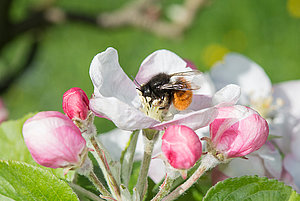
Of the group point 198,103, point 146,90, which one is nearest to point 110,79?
point 146,90

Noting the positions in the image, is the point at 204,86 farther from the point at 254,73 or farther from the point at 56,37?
the point at 56,37

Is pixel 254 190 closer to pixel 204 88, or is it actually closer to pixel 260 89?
pixel 204 88

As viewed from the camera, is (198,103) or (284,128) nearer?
(198,103)

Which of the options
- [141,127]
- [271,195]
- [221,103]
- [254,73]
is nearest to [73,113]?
[141,127]

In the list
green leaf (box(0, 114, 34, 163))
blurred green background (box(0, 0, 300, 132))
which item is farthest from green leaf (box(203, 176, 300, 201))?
blurred green background (box(0, 0, 300, 132))

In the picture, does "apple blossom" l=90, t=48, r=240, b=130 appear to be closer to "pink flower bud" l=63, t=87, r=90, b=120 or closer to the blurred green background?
"pink flower bud" l=63, t=87, r=90, b=120

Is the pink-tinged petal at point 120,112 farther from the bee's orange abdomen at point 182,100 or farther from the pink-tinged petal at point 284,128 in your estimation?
the pink-tinged petal at point 284,128
